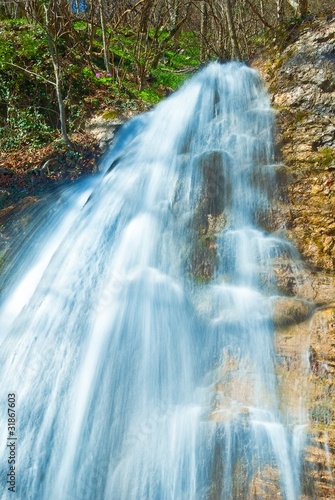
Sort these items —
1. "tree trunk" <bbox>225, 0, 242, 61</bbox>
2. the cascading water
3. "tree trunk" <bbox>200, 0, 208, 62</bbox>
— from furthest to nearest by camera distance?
1. "tree trunk" <bbox>200, 0, 208, 62</bbox>
2. "tree trunk" <bbox>225, 0, 242, 61</bbox>
3. the cascading water

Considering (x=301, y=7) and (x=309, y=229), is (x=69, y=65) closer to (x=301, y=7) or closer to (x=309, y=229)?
(x=301, y=7)

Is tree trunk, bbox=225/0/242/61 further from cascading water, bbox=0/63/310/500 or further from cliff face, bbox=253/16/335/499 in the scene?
cascading water, bbox=0/63/310/500

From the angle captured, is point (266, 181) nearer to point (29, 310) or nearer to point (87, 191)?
point (87, 191)

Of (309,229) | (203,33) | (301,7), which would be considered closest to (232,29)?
(301,7)

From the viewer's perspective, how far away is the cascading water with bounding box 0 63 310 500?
3076 millimetres

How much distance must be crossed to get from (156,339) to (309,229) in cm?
228

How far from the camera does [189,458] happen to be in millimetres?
3090

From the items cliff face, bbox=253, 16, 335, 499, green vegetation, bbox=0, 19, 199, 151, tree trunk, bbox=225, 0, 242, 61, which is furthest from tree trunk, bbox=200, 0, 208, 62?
cliff face, bbox=253, 16, 335, 499

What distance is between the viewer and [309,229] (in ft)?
15.1

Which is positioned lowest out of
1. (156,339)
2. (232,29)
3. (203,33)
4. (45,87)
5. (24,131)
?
(156,339)

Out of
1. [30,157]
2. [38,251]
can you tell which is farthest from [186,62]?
[38,251]

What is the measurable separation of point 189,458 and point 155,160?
15.1 feet

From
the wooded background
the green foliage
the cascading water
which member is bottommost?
the cascading water

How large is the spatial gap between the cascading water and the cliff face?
0.16 metres
